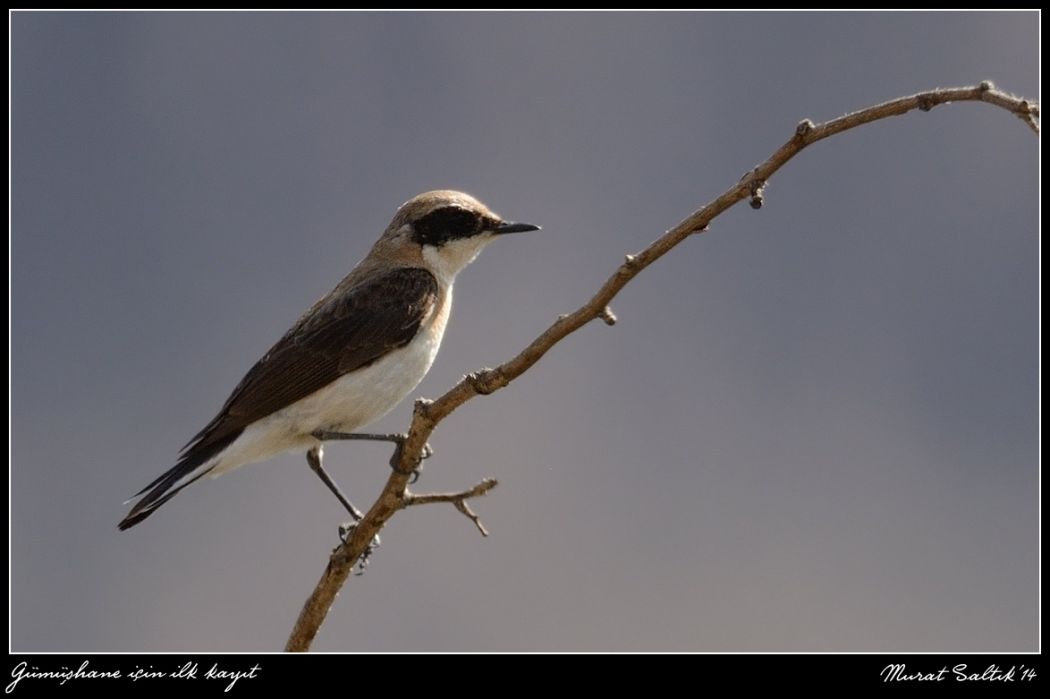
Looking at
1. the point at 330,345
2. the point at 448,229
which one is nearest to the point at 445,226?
the point at 448,229

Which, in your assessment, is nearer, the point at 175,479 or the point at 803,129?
the point at 803,129

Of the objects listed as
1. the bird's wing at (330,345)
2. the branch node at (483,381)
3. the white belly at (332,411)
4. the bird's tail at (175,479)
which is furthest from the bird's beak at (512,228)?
the branch node at (483,381)

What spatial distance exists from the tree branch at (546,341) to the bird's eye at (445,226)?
10.7ft

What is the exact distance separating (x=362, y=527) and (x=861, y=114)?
2999 mm

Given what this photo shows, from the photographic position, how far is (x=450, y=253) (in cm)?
838

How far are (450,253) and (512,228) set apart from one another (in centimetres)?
59

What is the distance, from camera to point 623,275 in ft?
14.5

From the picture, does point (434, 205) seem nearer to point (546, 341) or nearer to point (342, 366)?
point (342, 366)

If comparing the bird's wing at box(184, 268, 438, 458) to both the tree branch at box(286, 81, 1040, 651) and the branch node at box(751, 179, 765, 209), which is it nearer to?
the tree branch at box(286, 81, 1040, 651)

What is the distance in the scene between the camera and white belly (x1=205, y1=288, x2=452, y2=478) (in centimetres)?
727

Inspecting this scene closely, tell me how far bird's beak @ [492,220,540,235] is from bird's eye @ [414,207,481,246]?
0.16 meters

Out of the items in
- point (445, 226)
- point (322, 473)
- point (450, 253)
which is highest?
point (445, 226)

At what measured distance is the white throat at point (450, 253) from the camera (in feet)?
27.3

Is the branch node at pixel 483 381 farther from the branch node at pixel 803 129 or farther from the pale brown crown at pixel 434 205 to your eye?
the pale brown crown at pixel 434 205
